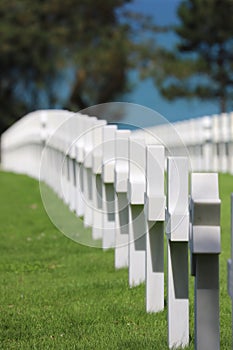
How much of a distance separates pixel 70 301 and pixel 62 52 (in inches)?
2193

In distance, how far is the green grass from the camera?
18.5ft

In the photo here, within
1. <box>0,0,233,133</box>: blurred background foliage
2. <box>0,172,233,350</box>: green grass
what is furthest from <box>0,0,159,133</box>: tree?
<box>0,172,233,350</box>: green grass

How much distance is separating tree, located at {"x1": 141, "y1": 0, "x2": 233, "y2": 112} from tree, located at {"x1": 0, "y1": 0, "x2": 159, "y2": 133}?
239cm

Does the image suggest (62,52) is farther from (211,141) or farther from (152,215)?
(152,215)

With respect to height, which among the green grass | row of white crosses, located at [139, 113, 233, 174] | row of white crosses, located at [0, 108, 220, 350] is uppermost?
row of white crosses, located at [139, 113, 233, 174]

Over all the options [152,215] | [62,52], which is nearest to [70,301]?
[152,215]

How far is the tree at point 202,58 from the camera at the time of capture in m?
61.9

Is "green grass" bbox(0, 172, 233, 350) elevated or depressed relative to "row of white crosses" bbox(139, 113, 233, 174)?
depressed

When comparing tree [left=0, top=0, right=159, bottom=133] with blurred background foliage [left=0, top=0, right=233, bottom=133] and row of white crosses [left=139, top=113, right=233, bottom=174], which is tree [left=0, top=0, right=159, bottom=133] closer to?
blurred background foliage [left=0, top=0, right=233, bottom=133]

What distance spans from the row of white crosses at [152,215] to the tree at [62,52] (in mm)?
49707

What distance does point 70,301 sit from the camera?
7.01 meters

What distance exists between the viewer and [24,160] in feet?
89.8

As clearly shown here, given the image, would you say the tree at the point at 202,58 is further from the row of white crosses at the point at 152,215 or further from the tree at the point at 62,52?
the row of white crosses at the point at 152,215

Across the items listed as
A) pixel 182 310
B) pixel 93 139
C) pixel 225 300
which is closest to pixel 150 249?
pixel 182 310
